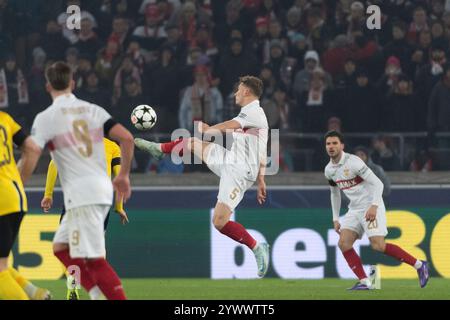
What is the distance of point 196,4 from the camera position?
18.0 m

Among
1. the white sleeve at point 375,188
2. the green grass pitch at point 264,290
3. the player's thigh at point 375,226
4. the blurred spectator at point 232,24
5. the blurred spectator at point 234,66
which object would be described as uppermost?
the blurred spectator at point 232,24

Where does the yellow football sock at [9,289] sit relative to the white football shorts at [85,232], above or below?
below

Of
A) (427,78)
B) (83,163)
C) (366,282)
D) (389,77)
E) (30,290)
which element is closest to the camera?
(83,163)

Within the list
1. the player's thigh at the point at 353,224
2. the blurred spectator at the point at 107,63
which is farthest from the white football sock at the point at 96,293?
the blurred spectator at the point at 107,63

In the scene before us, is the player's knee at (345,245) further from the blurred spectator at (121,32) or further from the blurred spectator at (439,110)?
the blurred spectator at (121,32)

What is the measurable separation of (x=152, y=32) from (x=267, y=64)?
1969 mm

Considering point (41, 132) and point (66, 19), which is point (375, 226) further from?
point (66, 19)

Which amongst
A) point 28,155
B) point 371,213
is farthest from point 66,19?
point 28,155

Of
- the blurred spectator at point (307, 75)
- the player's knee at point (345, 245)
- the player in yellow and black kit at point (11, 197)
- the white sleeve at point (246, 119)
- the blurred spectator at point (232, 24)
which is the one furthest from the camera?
the blurred spectator at point (232, 24)

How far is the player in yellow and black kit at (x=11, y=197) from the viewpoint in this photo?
8.87m

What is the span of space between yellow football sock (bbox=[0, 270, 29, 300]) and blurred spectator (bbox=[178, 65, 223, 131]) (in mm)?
7849

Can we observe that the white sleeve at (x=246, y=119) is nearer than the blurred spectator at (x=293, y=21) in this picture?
Yes

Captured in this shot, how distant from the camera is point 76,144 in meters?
8.84

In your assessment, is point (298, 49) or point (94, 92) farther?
point (298, 49)
